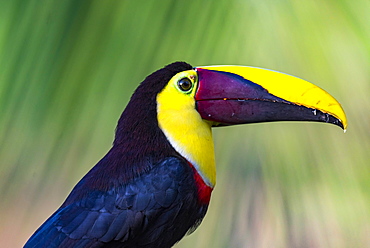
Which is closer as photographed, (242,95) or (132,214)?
(132,214)

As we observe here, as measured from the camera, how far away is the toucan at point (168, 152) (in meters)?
2.37

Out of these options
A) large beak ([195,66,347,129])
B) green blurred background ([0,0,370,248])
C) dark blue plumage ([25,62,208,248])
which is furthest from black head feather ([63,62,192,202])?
green blurred background ([0,0,370,248])

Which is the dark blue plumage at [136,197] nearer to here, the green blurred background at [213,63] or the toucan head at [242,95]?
the toucan head at [242,95]

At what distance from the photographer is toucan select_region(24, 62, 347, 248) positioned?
2.37 m

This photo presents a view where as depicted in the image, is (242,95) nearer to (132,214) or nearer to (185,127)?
(185,127)

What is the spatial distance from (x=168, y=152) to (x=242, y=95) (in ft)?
1.30

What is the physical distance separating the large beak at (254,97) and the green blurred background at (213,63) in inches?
17.6

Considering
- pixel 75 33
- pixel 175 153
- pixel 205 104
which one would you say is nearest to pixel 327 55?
pixel 205 104

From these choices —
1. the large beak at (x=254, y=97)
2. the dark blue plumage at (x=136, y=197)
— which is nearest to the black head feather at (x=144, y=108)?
the dark blue plumage at (x=136, y=197)

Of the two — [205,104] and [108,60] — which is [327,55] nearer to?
[205,104]

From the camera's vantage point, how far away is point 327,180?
3273 mm

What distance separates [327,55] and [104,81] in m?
1.13

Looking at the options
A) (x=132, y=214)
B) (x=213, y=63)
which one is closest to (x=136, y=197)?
(x=132, y=214)

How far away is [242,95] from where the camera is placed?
257 cm
